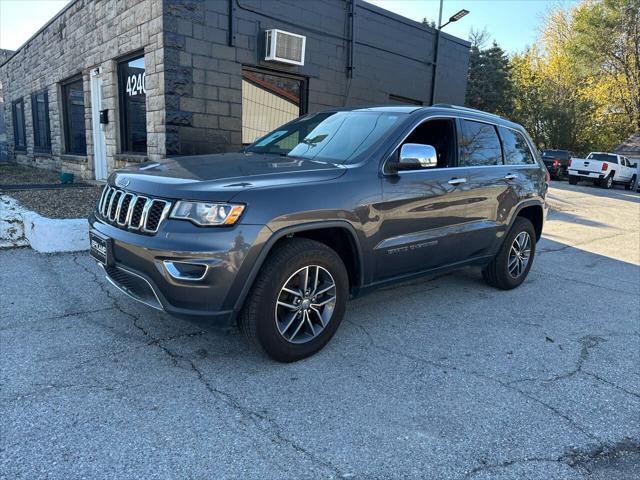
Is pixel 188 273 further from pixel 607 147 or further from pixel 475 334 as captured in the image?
pixel 607 147

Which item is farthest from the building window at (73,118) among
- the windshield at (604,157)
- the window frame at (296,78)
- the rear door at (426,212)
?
the windshield at (604,157)

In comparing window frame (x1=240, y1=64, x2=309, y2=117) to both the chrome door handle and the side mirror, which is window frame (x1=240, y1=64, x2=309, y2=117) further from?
the side mirror

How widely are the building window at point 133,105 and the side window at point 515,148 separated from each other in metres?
6.10

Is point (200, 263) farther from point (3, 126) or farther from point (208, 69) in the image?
point (3, 126)

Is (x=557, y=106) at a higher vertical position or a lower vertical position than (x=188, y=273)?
higher

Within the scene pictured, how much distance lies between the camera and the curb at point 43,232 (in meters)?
5.62

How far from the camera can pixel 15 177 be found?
1208 cm

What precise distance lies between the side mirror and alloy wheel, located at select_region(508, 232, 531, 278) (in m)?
2.05

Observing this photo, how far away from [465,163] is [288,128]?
5.74ft

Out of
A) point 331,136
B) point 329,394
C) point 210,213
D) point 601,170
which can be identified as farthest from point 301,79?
point 601,170

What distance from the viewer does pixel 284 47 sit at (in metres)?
8.46

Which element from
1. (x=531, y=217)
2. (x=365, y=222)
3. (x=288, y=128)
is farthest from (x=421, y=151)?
(x=531, y=217)

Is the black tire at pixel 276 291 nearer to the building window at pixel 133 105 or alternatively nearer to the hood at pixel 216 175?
the hood at pixel 216 175

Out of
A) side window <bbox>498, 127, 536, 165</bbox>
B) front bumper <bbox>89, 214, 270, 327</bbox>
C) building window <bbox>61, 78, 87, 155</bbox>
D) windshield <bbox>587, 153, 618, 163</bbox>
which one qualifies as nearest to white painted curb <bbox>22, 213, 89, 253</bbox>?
front bumper <bbox>89, 214, 270, 327</bbox>
